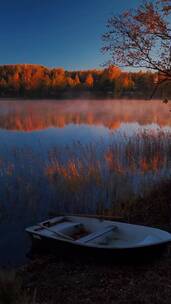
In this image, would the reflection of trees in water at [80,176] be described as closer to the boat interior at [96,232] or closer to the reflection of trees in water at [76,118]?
the boat interior at [96,232]

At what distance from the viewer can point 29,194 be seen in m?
11.1

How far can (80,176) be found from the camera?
12648mm

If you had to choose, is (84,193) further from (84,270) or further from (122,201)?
(84,270)

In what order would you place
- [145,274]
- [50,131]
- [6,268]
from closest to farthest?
A: [145,274], [6,268], [50,131]

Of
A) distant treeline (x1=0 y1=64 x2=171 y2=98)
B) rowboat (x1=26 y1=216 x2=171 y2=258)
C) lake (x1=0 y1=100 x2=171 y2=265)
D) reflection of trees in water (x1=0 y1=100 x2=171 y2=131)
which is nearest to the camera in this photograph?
rowboat (x1=26 y1=216 x2=171 y2=258)

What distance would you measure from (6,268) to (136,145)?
11.8 meters

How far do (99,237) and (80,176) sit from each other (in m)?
5.89

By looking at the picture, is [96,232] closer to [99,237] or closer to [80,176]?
[99,237]

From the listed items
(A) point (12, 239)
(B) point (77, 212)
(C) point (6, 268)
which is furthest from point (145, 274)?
(B) point (77, 212)

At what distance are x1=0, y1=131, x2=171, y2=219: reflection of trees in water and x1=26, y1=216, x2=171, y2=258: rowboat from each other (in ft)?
7.82

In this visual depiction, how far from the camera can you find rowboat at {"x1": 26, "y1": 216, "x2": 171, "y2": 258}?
616 cm

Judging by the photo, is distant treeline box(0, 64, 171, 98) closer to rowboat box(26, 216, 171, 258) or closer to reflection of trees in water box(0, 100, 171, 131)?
reflection of trees in water box(0, 100, 171, 131)

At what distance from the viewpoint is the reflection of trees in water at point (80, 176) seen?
10586 mm

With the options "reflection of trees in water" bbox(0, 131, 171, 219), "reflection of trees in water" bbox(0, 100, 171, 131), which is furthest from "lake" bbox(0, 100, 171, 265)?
"reflection of trees in water" bbox(0, 100, 171, 131)
